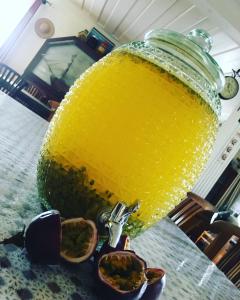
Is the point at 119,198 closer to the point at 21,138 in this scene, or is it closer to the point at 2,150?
the point at 2,150

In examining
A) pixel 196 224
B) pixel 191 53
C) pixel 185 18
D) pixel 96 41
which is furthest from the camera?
pixel 96 41

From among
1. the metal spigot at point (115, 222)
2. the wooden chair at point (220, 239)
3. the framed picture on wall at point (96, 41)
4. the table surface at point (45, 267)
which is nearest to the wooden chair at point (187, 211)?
the wooden chair at point (220, 239)

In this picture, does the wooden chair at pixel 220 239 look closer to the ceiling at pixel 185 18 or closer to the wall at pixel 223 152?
the ceiling at pixel 185 18

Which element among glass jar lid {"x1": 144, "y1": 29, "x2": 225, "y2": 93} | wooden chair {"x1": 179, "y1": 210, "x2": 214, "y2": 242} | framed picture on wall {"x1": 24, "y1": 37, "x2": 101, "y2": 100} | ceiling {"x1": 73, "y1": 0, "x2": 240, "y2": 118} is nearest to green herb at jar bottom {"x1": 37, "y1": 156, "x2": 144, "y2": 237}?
glass jar lid {"x1": 144, "y1": 29, "x2": 225, "y2": 93}

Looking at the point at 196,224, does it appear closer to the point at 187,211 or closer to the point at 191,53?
the point at 187,211

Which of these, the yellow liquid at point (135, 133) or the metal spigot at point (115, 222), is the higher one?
the yellow liquid at point (135, 133)

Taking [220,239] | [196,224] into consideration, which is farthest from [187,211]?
[220,239]

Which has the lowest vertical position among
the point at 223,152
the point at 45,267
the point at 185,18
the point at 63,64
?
the point at 45,267

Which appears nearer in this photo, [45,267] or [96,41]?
[45,267]
